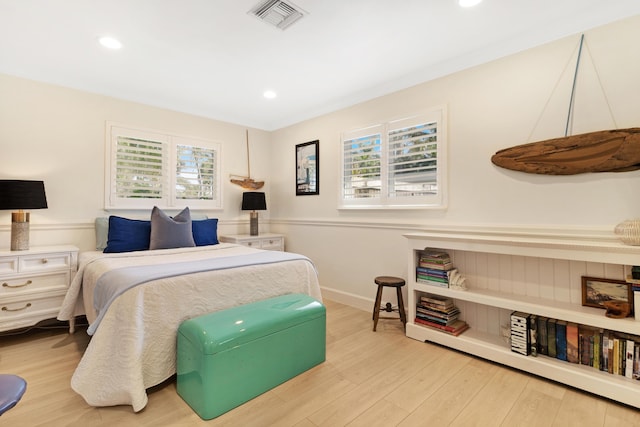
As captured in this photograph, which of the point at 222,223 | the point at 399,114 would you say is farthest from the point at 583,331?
the point at 222,223

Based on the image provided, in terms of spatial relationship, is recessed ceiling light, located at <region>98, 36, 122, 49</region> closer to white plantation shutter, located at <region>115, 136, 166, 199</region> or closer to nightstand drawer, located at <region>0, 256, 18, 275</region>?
white plantation shutter, located at <region>115, 136, 166, 199</region>

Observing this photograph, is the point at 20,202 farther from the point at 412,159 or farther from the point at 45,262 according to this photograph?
the point at 412,159

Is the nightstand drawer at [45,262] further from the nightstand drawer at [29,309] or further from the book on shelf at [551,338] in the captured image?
the book on shelf at [551,338]

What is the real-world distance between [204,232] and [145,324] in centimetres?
185

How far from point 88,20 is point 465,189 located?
3186 mm

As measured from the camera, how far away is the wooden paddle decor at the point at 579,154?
6.25ft

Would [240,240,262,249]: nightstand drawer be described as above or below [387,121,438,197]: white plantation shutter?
below

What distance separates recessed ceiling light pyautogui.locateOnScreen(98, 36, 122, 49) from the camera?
7.63ft

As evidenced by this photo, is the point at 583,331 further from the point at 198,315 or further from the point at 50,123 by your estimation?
the point at 50,123

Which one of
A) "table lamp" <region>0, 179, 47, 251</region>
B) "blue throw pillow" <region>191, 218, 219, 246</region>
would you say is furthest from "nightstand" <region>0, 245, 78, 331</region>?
"blue throw pillow" <region>191, 218, 219, 246</region>

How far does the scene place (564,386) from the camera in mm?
1925

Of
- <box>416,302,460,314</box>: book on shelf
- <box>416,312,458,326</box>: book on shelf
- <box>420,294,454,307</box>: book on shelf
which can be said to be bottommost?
<box>416,312,458,326</box>: book on shelf

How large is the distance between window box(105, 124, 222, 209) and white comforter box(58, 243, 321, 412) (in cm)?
129

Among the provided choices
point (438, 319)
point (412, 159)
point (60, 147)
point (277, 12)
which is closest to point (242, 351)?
point (438, 319)
